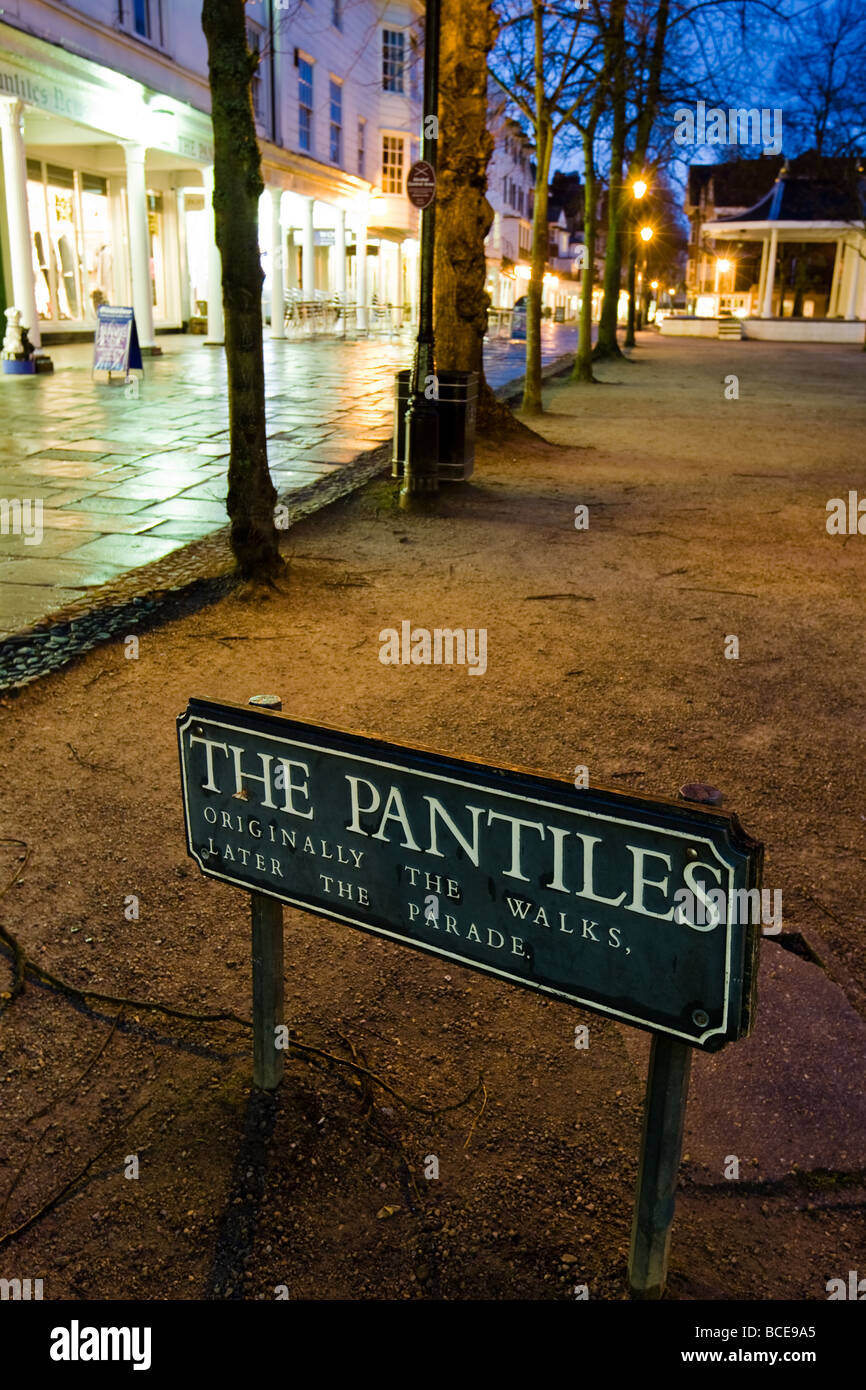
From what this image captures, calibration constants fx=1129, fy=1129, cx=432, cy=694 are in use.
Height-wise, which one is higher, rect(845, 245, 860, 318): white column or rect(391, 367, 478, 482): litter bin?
rect(845, 245, 860, 318): white column

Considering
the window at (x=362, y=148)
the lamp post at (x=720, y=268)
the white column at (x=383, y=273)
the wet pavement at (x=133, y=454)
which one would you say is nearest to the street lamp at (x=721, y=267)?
the lamp post at (x=720, y=268)

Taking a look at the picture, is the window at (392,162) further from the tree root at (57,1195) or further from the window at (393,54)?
the tree root at (57,1195)

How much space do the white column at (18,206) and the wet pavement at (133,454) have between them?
1190 mm

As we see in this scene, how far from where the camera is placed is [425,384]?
9469 millimetres

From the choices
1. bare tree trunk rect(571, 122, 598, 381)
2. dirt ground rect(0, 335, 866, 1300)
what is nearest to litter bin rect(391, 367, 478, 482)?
dirt ground rect(0, 335, 866, 1300)

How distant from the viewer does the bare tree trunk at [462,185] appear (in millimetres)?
11484

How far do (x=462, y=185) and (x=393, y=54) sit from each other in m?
29.8

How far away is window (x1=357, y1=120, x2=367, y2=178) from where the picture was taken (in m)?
34.6

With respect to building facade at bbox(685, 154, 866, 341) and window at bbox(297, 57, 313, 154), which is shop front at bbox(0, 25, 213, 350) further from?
building facade at bbox(685, 154, 866, 341)

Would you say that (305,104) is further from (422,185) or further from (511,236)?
(511,236)

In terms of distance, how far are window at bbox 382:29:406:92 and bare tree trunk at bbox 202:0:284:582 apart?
34351 millimetres

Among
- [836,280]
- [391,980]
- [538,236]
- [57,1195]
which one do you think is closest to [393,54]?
[538,236]

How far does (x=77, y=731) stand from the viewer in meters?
4.71
